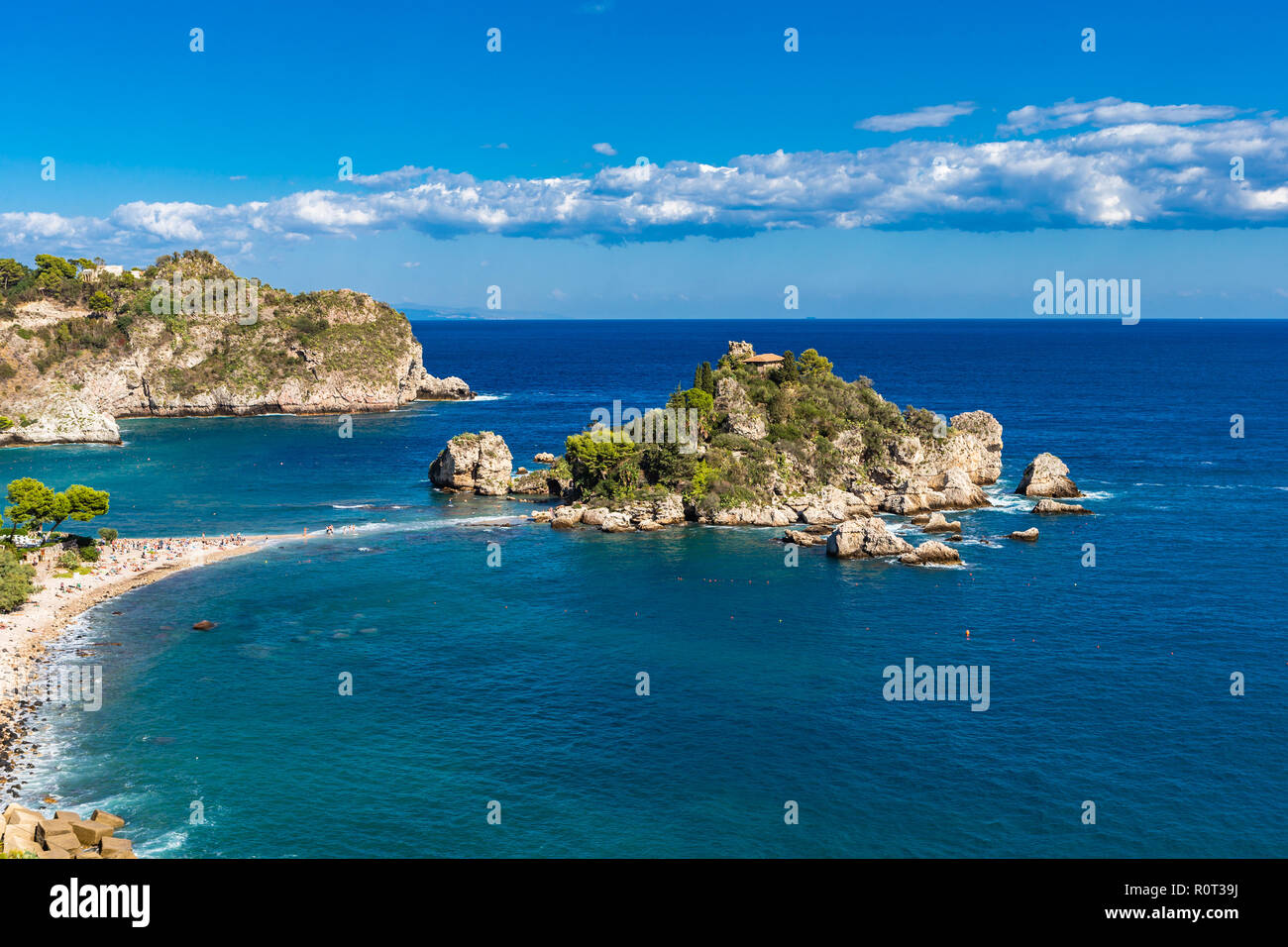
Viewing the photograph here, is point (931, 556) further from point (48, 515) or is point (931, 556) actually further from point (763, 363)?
point (48, 515)

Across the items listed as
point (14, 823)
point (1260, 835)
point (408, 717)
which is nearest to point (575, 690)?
point (408, 717)

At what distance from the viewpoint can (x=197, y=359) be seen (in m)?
186

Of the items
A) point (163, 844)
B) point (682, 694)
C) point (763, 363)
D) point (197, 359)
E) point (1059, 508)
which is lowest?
point (163, 844)

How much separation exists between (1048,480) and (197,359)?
153m

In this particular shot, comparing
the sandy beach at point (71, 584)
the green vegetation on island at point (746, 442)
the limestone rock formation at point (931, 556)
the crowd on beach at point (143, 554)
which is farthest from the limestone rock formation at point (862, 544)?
the crowd on beach at point (143, 554)

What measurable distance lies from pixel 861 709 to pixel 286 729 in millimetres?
31615

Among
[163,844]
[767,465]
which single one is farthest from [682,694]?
[767,465]

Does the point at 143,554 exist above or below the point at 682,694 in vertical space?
above

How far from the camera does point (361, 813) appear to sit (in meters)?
44.3

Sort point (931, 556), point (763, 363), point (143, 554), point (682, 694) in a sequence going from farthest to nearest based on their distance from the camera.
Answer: point (763, 363), point (143, 554), point (931, 556), point (682, 694)

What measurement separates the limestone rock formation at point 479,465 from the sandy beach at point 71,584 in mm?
25311

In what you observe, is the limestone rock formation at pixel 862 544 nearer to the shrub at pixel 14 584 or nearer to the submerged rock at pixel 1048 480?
the submerged rock at pixel 1048 480

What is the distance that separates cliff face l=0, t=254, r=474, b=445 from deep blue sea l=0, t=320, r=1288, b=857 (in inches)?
3347
